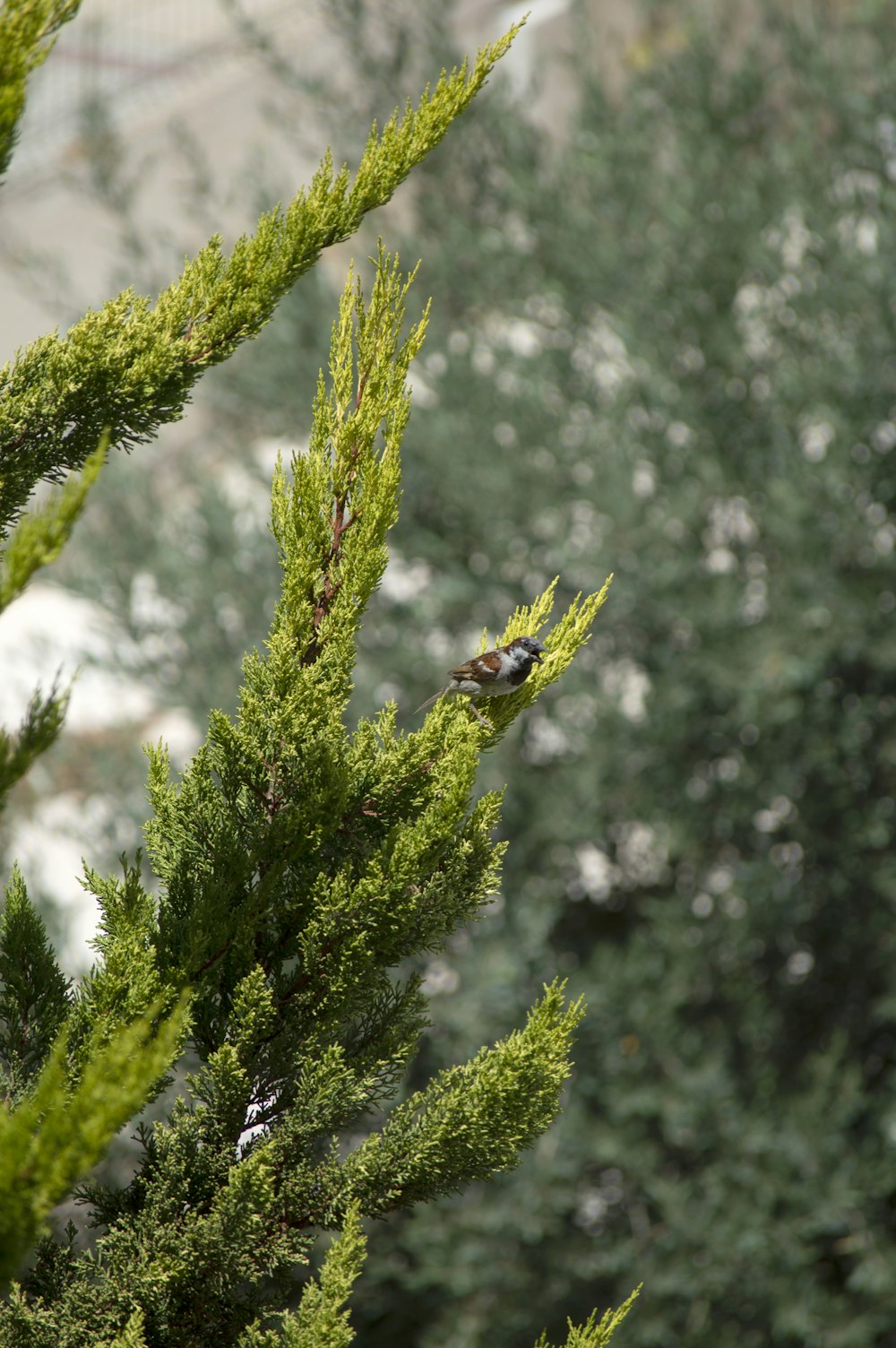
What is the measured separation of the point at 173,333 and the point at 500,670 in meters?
0.93

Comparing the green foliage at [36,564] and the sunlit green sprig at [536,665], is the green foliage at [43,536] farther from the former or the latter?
the sunlit green sprig at [536,665]

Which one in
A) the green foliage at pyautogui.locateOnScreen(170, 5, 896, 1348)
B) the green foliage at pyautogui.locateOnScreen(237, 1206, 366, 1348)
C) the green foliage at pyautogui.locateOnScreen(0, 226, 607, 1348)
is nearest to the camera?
the green foliage at pyautogui.locateOnScreen(237, 1206, 366, 1348)

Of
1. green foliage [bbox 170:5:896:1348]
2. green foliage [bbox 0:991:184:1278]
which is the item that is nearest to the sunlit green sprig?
green foliage [bbox 0:991:184:1278]

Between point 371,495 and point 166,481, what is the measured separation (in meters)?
11.3

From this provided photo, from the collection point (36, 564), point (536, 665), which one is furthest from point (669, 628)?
point (36, 564)

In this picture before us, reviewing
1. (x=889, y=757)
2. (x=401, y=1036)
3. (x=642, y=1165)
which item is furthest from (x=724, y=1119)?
(x=401, y=1036)

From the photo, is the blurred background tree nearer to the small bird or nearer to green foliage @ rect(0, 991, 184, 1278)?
the small bird

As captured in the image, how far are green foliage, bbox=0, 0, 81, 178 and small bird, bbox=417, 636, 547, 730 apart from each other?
4.27 ft

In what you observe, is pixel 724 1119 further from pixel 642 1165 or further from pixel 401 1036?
pixel 401 1036

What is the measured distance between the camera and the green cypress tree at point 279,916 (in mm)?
2078

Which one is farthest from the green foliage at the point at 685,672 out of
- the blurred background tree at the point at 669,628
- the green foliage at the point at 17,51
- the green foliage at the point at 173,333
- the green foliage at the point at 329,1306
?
the green foliage at the point at 17,51

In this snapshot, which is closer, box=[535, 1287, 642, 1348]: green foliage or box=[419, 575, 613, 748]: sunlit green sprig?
box=[535, 1287, 642, 1348]: green foliage

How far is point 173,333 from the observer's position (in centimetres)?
225

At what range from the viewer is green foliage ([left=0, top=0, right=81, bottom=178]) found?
1.73m
